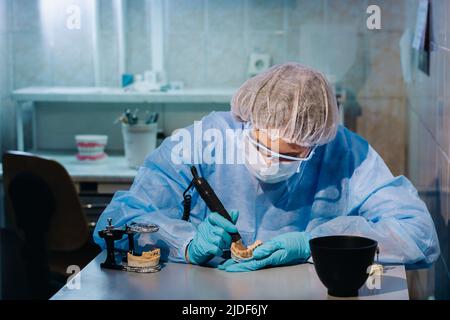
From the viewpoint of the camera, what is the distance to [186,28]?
2.59m

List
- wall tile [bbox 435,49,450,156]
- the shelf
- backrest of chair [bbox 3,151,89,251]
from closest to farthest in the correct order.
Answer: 1. wall tile [bbox 435,49,450,156]
2. backrest of chair [bbox 3,151,89,251]
3. the shelf

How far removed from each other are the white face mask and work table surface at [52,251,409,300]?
8.2 inches

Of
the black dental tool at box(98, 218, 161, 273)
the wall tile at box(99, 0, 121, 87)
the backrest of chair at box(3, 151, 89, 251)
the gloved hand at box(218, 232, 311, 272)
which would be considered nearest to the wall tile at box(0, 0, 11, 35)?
the wall tile at box(99, 0, 121, 87)

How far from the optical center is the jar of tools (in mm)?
2455

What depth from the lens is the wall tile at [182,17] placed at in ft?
8.42

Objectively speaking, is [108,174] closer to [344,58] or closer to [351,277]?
[344,58]

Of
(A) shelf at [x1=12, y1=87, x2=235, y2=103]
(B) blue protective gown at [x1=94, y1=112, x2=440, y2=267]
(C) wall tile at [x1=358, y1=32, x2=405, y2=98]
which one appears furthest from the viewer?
(C) wall tile at [x1=358, y1=32, x2=405, y2=98]

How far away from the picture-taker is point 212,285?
137 centimetres

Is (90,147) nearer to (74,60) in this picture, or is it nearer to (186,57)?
(74,60)

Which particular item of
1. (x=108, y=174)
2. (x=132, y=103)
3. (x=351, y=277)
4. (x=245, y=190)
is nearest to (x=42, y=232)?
(x=108, y=174)

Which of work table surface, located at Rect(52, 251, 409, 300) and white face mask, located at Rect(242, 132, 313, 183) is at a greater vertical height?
white face mask, located at Rect(242, 132, 313, 183)

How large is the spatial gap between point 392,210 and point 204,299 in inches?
16.4

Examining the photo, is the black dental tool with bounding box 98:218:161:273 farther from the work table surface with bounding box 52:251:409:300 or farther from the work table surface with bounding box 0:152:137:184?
the work table surface with bounding box 0:152:137:184

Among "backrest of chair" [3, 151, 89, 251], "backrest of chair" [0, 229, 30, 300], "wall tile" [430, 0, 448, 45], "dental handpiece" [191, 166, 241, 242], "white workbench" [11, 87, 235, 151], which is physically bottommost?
"backrest of chair" [0, 229, 30, 300]
